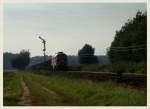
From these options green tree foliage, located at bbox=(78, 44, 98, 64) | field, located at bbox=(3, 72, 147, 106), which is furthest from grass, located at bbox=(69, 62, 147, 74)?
field, located at bbox=(3, 72, 147, 106)

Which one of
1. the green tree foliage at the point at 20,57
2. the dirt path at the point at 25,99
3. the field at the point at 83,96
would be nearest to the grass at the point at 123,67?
the field at the point at 83,96

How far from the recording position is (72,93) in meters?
14.2

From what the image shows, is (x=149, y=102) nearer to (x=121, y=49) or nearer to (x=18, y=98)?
(x=18, y=98)

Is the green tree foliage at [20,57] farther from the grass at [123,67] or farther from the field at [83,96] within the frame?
the grass at [123,67]

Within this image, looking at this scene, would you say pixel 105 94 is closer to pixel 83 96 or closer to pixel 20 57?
pixel 83 96

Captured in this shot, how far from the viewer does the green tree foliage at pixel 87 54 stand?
15.1 meters

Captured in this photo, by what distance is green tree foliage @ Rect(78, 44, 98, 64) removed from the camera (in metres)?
15.1

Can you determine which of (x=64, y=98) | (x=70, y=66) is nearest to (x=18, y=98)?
(x=64, y=98)

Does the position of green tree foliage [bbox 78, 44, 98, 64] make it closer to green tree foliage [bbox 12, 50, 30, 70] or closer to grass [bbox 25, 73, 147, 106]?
grass [bbox 25, 73, 147, 106]

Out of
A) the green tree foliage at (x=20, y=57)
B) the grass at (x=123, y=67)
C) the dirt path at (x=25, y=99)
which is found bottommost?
the dirt path at (x=25, y=99)

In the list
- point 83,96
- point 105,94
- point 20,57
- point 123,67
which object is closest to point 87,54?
point 123,67

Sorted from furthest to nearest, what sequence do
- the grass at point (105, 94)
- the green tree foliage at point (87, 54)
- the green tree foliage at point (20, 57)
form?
1. the green tree foliage at point (20, 57)
2. the green tree foliage at point (87, 54)
3. the grass at point (105, 94)

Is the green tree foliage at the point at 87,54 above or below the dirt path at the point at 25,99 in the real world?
above

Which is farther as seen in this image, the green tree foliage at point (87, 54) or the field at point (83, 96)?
the green tree foliage at point (87, 54)
